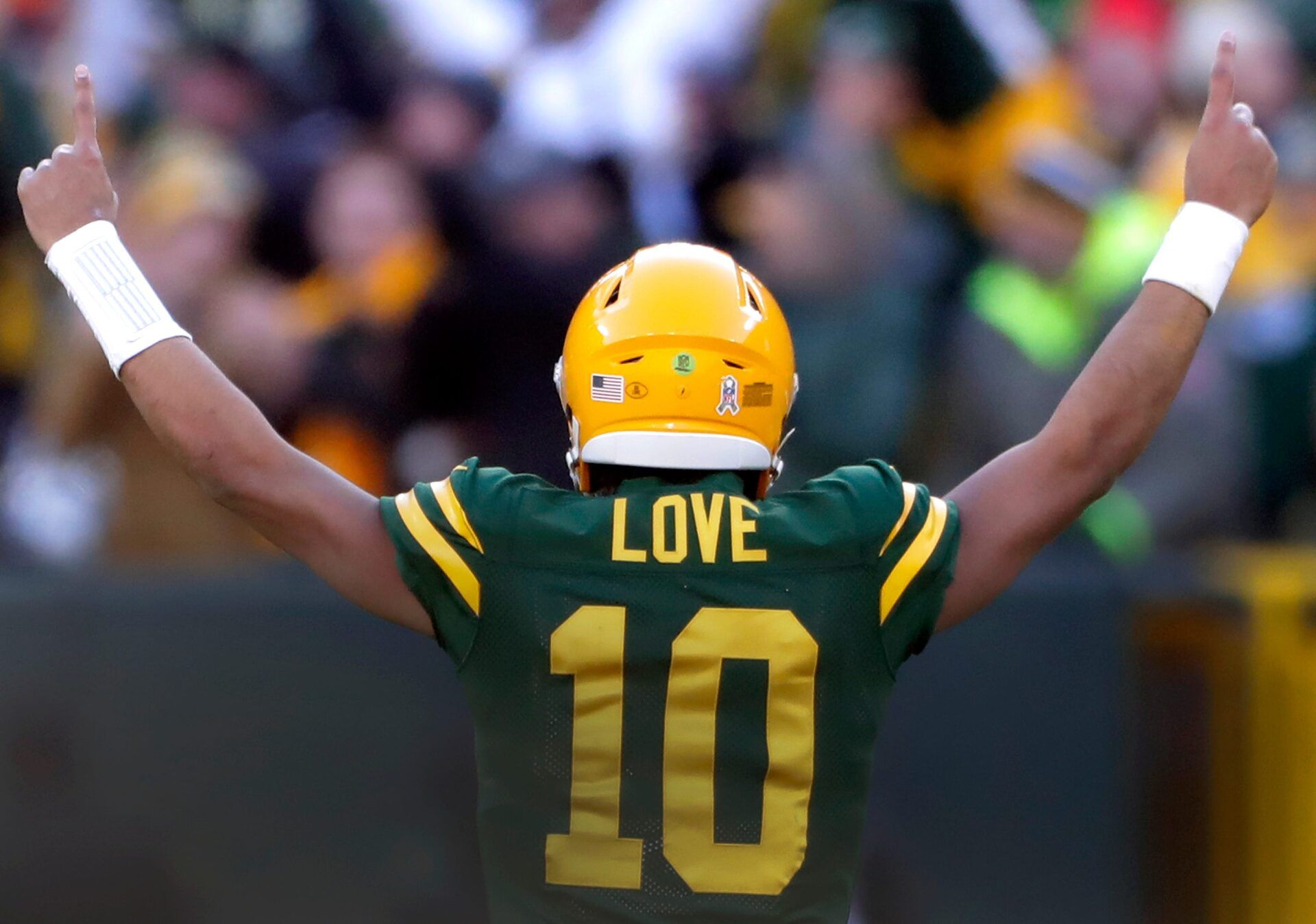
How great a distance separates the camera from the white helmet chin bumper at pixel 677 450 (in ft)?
9.21

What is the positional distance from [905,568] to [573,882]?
71 cm

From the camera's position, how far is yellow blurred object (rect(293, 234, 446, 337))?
610cm

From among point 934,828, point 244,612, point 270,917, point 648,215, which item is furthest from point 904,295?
point 270,917

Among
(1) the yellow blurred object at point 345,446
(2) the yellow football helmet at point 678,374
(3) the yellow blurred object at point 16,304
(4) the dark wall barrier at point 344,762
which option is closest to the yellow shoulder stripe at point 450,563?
(2) the yellow football helmet at point 678,374

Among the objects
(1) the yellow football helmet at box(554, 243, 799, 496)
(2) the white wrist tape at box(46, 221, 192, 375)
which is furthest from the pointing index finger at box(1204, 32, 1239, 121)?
(2) the white wrist tape at box(46, 221, 192, 375)

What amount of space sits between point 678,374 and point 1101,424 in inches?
26.8

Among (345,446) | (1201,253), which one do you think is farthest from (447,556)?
(345,446)

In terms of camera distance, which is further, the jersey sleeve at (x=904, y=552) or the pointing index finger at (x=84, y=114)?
the pointing index finger at (x=84, y=114)

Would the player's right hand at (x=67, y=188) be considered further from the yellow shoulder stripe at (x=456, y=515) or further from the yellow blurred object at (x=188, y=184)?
the yellow blurred object at (x=188, y=184)

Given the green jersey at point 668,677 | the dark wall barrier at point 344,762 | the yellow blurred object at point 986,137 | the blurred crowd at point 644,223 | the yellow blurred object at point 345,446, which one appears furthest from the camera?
the yellow blurred object at point 986,137

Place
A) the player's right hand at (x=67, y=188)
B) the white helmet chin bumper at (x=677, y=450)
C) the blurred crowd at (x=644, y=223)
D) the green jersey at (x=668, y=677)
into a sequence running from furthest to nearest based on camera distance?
the blurred crowd at (x=644, y=223)
the player's right hand at (x=67, y=188)
the white helmet chin bumper at (x=677, y=450)
the green jersey at (x=668, y=677)

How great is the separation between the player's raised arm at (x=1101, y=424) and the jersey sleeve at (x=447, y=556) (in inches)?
29.8

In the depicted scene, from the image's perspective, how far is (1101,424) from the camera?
2.81 m

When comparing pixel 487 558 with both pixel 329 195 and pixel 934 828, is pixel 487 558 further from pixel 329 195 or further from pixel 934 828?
pixel 329 195
